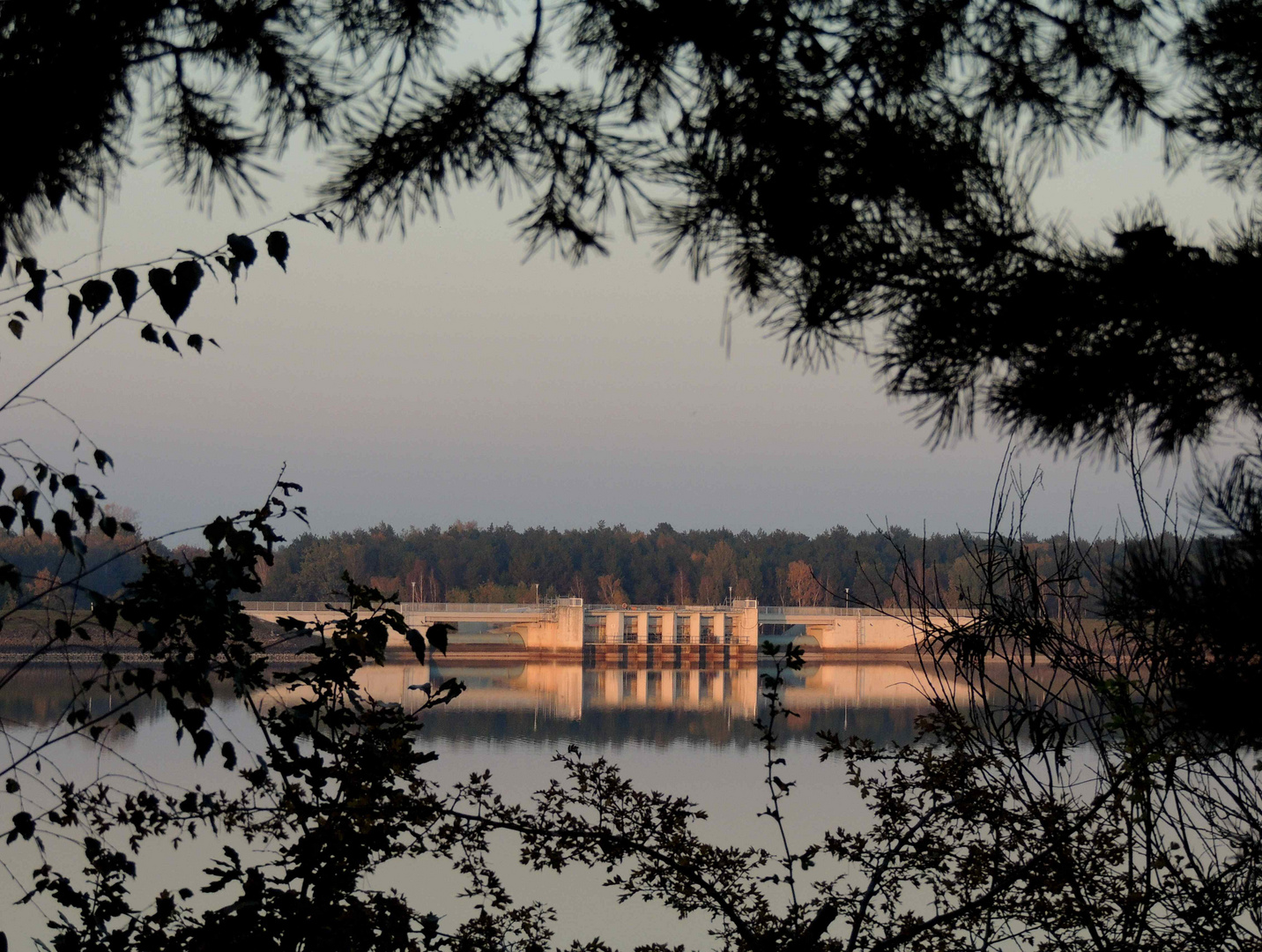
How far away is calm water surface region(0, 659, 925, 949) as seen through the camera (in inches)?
297

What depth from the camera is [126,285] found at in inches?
72.7

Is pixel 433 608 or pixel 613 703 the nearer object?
pixel 613 703

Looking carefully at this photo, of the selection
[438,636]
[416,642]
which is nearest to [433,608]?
[438,636]

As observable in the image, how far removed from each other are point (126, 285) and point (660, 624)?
47534 mm

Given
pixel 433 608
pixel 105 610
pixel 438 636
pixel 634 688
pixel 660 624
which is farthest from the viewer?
pixel 660 624

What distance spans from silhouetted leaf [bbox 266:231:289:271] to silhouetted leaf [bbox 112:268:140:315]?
23cm

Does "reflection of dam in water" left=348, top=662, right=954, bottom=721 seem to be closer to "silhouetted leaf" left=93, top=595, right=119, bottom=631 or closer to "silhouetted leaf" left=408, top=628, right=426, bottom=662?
"silhouetted leaf" left=408, top=628, right=426, bottom=662

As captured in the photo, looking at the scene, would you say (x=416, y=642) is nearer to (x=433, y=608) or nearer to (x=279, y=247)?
(x=279, y=247)

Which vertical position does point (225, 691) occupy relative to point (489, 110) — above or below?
below

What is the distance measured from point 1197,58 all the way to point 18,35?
1.75m

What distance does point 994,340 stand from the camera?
1.36 m

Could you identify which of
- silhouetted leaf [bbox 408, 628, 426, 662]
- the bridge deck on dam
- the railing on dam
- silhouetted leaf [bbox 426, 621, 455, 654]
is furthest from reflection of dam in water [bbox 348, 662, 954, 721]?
silhouetted leaf [bbox 408, 628, 426, 662]

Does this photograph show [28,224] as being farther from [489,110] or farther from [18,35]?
[489,110]

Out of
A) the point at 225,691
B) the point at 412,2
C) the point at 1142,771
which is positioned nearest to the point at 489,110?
the point at 412,2
